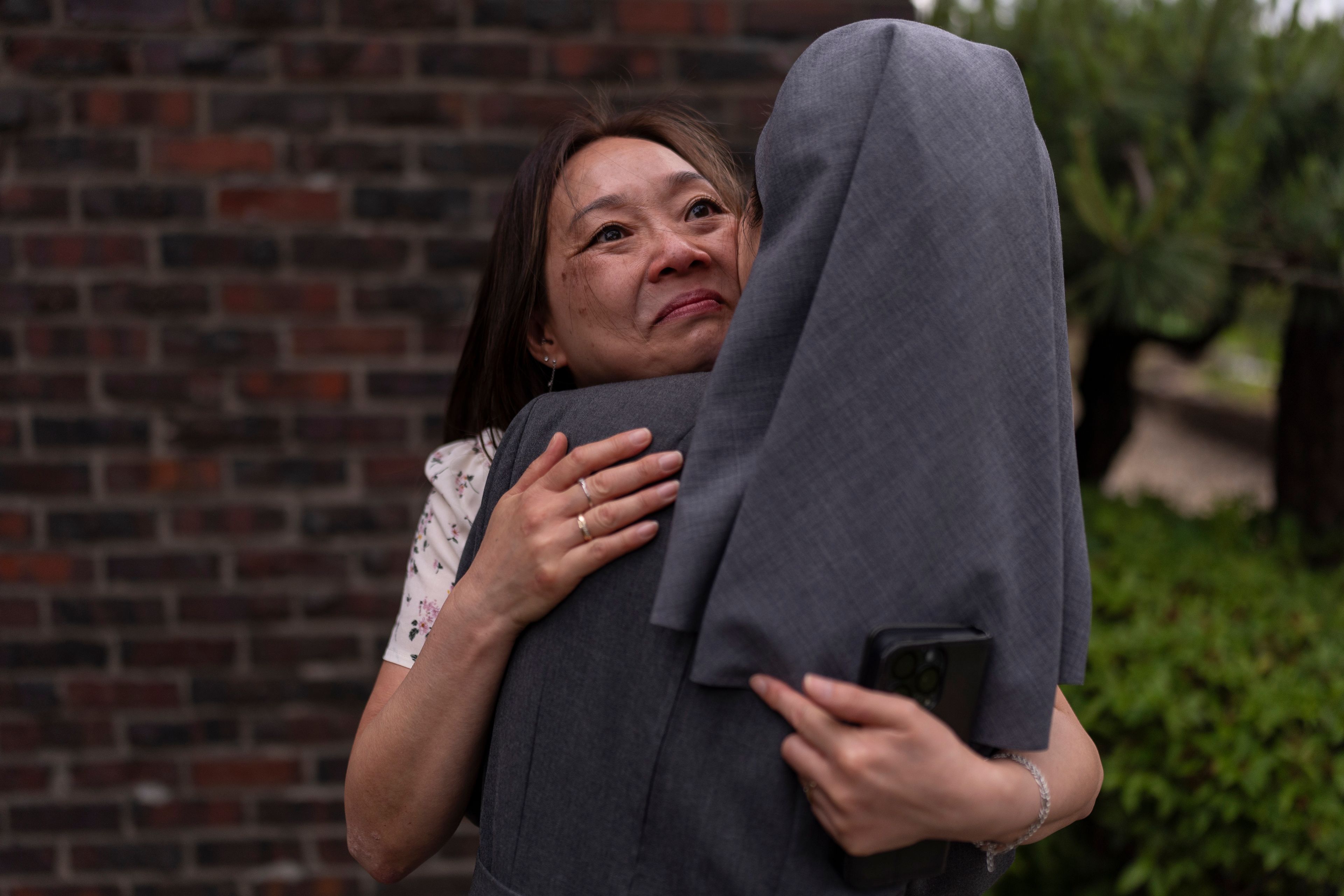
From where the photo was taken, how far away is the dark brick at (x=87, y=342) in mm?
2453

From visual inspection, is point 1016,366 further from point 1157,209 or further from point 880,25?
point 1157,209

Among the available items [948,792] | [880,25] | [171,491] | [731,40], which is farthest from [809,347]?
[171,491]

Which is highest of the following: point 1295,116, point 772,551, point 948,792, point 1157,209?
point 1295,116

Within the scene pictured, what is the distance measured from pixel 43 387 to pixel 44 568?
0.48m

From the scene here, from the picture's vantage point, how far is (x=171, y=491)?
99.0 inches

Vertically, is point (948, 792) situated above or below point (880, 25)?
below

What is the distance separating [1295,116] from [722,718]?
309cm

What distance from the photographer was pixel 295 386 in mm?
2512

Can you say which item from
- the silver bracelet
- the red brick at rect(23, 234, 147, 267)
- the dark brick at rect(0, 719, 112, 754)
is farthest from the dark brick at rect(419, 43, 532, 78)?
the silver bracelet

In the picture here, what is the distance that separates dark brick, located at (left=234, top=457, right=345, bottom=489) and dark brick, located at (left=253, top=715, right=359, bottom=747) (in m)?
0.64

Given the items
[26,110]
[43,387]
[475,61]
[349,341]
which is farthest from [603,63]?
[43,387]

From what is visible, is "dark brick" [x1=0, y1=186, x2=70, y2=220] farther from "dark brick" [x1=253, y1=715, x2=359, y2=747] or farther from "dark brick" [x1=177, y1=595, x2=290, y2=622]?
"dark brick" [x1=253, y1=715, x2=359, y2=747]

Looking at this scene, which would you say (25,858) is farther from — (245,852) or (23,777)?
(245,852)

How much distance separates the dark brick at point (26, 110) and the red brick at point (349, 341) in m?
0.78
